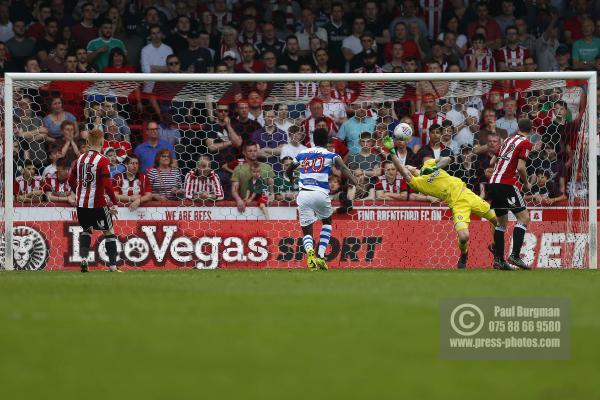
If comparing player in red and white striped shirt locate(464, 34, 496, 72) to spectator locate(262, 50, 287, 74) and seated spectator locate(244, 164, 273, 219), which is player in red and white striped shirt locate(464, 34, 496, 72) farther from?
seated spectator locate(244, 164, 273, 219)

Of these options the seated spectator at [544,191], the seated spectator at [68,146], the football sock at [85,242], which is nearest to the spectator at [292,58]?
the seated spectator at [68,146]

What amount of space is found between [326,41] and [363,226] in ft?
16.8

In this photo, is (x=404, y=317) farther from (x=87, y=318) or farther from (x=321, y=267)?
(x=321, y=267)

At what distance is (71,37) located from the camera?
67.9ft

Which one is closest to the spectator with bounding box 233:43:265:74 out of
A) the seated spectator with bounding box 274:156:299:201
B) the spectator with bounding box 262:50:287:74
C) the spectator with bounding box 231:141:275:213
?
the spectator with bounding box 262:50:287:74

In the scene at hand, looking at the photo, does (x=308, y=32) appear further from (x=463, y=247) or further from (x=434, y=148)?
(x=463, y=247)

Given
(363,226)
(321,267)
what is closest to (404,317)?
(321,267)

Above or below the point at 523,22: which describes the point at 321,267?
below

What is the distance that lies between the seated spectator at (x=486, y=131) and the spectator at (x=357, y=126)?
1619 mm

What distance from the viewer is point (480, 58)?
21.1 meters

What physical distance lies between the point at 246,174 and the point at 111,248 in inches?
106

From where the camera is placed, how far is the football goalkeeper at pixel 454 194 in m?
16.0

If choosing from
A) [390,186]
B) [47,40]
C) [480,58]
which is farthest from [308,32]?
[390,186]

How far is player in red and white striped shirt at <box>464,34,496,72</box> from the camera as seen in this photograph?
69.1 ft
